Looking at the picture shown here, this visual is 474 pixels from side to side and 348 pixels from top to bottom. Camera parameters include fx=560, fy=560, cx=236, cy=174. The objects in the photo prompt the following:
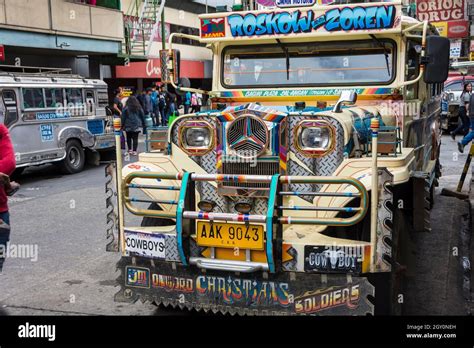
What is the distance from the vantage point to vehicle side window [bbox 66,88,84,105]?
13312 mm

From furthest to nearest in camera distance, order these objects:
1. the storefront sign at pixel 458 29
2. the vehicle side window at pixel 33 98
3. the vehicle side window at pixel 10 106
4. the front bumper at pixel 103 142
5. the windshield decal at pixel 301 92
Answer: the storefront sign at pixel 458 29, the front bumper at pixel 103 142, the vehicle side window at pixel 33 98, the vehicle side window at pixel 10 106, the windshield decal at pixel 301 92

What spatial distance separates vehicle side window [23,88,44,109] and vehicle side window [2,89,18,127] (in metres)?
0.28

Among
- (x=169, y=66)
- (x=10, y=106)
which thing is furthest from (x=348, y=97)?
(x=10, y=106)

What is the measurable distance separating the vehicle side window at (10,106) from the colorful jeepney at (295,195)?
7186 millimetres

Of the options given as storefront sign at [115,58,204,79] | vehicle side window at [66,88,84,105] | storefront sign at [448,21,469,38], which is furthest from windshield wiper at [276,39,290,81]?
storefront sign at [448,21,469,38]

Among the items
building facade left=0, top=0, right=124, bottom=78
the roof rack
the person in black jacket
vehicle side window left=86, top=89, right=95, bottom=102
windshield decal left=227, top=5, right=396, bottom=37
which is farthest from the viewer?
building facade left=0, top=0, right=124, bottom=78

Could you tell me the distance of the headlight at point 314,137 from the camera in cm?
447

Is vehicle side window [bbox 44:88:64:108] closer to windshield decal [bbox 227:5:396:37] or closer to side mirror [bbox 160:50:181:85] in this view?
side mirror [bbox 160:50:181:85]

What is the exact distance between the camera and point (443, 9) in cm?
3488

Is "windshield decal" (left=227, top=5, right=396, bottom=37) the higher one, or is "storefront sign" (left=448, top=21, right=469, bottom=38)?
"storefront sign" (left=448, top=21, right=469, bottom=38)

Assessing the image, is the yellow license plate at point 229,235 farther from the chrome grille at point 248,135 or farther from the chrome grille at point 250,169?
the chrome grille at point 248,135

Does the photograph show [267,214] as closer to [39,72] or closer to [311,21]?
[311,21]

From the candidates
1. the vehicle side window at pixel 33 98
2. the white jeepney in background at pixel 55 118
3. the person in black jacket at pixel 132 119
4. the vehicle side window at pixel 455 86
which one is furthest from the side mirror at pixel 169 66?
the vehicle side window at pixel 455 86

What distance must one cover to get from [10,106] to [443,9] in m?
30.4
